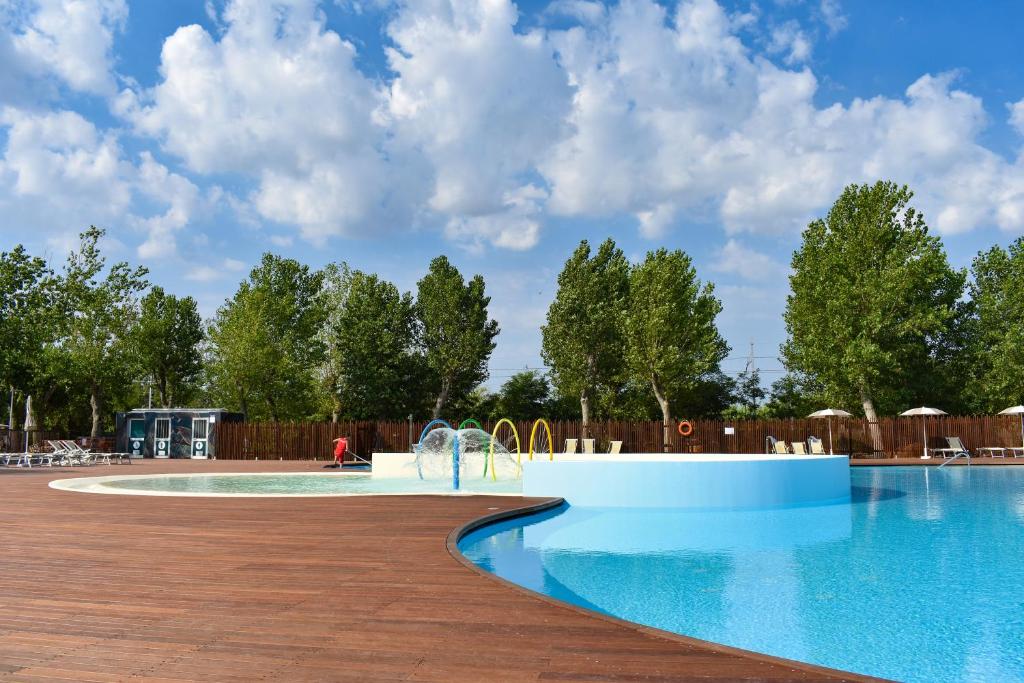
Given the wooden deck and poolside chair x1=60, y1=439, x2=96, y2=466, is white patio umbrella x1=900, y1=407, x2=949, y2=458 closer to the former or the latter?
the wooden deck

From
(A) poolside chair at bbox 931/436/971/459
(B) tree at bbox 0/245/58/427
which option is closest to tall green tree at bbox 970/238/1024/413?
(A) poolside chair at bbox 931/436/971/459

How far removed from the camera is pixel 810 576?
7816 millimetres

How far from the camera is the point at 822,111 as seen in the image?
16.8 metres

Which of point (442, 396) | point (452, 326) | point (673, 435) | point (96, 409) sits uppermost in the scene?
point (452, 326)

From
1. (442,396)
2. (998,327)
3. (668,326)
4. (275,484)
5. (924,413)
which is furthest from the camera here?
(442,396)

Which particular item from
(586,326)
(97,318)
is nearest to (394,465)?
(586,326)

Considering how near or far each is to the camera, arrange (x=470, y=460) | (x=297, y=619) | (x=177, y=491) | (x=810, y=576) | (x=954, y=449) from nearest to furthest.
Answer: (x=297, y=619) < (x=810, y=576) < (x=177, y=491) < (x=470, y=460) < (x=954, y=449)

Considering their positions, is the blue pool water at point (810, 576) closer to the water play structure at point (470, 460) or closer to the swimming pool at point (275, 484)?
the swimming pool at point (275, 484)

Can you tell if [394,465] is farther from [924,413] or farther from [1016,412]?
[1016,412]

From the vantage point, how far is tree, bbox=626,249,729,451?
124 feet

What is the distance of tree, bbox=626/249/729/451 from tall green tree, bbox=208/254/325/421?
1881 cm

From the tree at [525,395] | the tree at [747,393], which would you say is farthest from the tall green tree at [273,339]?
the tree at [747,393]

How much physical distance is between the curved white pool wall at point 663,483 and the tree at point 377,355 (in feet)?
97.2

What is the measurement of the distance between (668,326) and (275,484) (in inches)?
986
